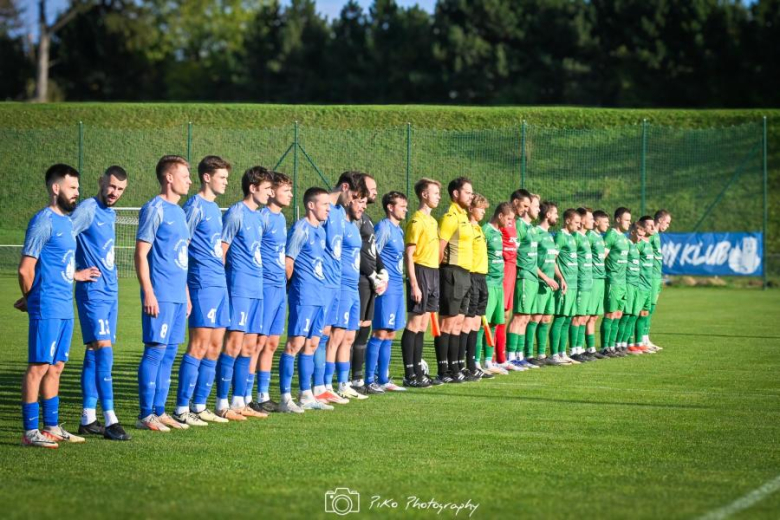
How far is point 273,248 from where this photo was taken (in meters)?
9.62

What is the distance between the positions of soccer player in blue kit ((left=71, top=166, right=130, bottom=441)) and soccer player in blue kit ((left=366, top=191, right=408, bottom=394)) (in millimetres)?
3469

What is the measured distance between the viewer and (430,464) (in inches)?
275

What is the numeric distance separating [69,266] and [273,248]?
2.20 metres

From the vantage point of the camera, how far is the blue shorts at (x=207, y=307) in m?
8.67

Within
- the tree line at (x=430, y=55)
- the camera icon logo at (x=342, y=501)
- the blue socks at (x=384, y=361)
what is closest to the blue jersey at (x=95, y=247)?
the camera icon logo at (x=342, y=501)

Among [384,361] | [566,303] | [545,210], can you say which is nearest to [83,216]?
[384,361]

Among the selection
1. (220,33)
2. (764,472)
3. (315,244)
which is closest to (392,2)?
(220,33)

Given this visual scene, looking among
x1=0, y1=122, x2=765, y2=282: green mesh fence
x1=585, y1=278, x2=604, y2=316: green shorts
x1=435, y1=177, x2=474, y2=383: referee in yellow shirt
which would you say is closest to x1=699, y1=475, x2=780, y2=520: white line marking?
x1=435, y1=177, x2=474, y2=383: referee in yellow shirt

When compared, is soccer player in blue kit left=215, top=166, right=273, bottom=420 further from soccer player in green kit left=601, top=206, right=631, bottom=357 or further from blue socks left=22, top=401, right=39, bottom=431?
soccer player in green kit left=601, top=206, right=631, bottom=357

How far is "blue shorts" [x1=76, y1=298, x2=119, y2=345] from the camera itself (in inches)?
316

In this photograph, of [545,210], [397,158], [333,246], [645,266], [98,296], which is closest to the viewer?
[98,296]

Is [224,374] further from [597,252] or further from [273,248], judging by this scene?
[597,252]

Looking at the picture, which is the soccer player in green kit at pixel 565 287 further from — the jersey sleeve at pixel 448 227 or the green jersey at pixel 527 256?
the jersey sleeve at pixel 448 227

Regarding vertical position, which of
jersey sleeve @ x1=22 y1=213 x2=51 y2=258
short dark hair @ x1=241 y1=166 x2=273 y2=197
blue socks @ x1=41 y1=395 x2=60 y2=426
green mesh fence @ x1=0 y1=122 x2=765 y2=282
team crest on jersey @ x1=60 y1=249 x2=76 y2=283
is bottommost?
blue socks @ x1=41 y1=395 x2=60 y2=426
